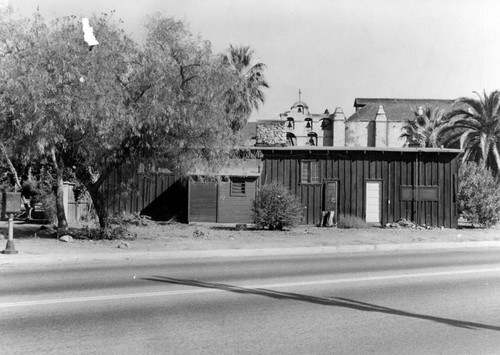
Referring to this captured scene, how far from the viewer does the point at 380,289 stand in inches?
380

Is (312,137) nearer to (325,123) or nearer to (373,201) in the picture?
(325,123)

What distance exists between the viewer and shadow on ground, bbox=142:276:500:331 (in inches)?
282

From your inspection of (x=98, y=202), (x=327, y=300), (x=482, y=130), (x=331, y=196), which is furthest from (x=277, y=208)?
(x=482, y=130)

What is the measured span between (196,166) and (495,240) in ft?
37.4

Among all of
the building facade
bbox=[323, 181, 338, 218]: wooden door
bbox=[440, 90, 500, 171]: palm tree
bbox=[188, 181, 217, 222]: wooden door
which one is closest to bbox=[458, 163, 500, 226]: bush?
bbox=[440, 90, 500, 171]: palm tree

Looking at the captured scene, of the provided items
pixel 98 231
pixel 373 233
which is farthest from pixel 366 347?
pixel 373 233

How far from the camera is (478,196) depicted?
86.0ft

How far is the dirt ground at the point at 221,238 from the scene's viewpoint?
51.4ft

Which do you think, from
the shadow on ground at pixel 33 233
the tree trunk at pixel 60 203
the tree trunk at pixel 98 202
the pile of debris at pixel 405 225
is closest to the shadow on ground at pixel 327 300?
the tree trunk at pixel 98 202

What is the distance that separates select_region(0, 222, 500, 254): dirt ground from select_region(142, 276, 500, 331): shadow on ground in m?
5.57

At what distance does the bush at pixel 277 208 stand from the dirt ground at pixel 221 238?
506 mm

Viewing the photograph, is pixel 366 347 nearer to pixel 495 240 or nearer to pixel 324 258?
pixel 324 258

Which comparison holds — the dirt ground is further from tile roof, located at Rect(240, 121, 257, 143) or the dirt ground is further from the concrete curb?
tile roof, located at Rect(240, 121, 257, 143)

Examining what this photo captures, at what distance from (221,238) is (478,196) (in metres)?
13.7
